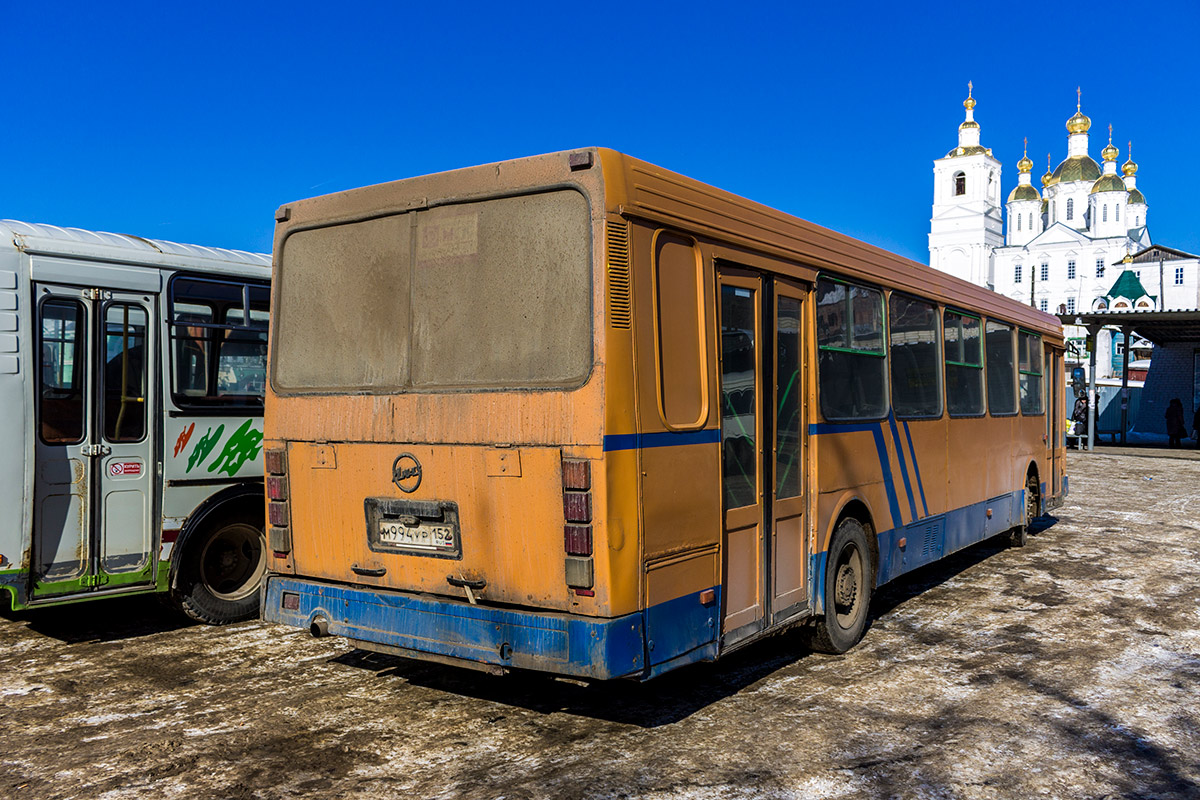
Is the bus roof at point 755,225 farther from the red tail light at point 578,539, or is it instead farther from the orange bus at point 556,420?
the red tail light at point 578,539

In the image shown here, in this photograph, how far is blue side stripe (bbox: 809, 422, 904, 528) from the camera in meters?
6.26

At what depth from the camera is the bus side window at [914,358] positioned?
7301mm

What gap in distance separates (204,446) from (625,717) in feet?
12.3

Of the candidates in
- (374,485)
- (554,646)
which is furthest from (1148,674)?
(374,485)

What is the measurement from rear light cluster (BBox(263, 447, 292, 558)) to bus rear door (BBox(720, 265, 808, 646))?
2.39 m

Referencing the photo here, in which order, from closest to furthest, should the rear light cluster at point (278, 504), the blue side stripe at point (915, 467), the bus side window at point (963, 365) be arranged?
the rear light cluster at point (278, 504), the blue side stripe at point (915, 467), the bus side window at point (963, 365)

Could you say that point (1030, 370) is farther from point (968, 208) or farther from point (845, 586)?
point (968, 208)

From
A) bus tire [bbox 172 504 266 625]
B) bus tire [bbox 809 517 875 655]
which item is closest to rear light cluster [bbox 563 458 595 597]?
bus tire [bbox 809 517 875 655]

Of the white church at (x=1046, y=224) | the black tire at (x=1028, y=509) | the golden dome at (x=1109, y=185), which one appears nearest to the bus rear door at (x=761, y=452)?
the black tire at (x=1028, y=509)

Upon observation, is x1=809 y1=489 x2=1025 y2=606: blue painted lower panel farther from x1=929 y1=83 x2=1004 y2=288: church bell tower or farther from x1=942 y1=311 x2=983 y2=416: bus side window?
x1=929 y1=83 x2=1004 y2=288: church bell tower

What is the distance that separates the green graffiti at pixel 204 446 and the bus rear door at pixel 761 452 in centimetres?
402

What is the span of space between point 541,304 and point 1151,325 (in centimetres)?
3128

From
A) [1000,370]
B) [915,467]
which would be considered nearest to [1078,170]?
[1000,370]

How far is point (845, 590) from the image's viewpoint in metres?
6.60
